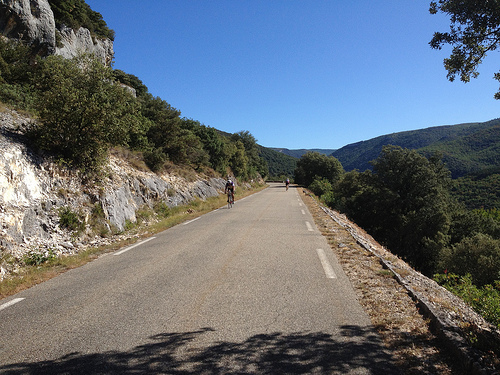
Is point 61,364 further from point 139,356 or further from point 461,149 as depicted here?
point 461,149

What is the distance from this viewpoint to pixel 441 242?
92.3 feet

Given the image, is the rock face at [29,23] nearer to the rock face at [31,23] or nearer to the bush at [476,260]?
the rock face at [31,23]

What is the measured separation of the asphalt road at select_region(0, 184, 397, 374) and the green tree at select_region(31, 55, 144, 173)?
4.77 metres

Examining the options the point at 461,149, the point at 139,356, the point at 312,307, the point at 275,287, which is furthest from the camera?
the point at 461,149

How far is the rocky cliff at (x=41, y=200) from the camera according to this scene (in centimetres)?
674

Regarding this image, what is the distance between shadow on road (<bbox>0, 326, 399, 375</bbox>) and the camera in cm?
266

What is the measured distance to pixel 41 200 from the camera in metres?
7.84

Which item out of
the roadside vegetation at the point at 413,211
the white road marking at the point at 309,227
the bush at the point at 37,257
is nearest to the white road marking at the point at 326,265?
the white road marking at the point at 309,227

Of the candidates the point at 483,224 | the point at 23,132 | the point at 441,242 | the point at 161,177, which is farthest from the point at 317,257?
the point at 483,224

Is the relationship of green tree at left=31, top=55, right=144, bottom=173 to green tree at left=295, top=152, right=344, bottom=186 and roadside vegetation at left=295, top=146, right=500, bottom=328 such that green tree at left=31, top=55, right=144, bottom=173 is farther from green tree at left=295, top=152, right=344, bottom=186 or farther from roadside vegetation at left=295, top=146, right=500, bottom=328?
green tree at left=295, top=152, right=344, bottom=186

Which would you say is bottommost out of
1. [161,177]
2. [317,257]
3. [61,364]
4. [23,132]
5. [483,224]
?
[483,224]

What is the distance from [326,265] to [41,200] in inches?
299

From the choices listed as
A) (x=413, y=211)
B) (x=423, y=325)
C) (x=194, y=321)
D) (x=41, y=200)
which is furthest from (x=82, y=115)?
(x=413, y=211)

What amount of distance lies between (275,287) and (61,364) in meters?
2.99
